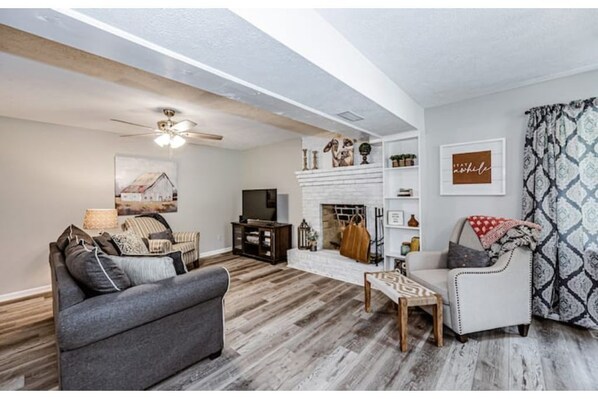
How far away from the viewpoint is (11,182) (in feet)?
11.0

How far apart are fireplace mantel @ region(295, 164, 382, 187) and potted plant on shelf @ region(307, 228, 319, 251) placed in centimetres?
87

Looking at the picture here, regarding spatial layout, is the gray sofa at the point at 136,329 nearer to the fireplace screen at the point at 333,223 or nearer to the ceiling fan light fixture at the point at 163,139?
the ceiling fan light fixture at the point at 163,139

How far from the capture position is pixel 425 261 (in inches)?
112

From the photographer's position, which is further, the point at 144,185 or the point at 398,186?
the point at 144,185

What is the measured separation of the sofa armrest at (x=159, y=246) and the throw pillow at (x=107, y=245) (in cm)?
72

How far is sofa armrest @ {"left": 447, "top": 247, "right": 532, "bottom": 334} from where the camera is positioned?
2.14 meters

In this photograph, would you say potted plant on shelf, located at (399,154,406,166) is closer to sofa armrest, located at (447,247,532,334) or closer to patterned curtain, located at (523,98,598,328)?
patterned curtain, located at (523,98,598,328)

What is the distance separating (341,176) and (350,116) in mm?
1626

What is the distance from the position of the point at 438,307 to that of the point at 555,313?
1.44 metres

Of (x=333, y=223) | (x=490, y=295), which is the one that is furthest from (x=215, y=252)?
(x=490, y=295)

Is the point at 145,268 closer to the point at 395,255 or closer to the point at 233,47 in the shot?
the point at 233,47

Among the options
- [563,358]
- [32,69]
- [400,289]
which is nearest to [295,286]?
[400,289]

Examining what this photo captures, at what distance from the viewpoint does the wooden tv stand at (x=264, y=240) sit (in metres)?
4.75
